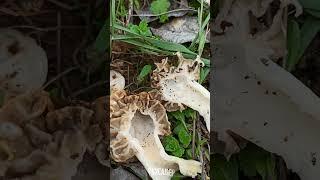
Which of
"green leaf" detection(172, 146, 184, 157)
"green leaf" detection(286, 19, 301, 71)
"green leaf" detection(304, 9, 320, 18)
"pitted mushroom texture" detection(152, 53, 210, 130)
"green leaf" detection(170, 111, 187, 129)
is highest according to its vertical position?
"green leaf" detection(304, 9, 320, 18)

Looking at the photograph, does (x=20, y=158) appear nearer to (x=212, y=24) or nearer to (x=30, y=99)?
(x=30, y=99)

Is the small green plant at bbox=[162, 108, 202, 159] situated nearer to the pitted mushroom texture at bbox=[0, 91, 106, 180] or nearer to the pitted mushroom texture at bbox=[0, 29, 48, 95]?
the pitted mushroom texture at bbox=[0, 91, 106, 180]

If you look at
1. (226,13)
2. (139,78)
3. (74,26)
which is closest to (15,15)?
(74,26)

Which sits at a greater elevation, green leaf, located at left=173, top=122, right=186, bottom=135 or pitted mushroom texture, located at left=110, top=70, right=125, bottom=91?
pitted mushroom texture, located at left=110, top=70, right=125, bottom=91

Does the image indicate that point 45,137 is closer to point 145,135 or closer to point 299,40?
point 145,135

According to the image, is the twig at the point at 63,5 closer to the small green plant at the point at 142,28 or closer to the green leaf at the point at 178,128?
the small green plant at the point at 142,28

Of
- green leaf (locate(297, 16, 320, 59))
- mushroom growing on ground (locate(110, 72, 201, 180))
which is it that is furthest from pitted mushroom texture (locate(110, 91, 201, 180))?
green leaf (locate(297, 16, 320, 59))

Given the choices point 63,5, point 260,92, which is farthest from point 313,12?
point 63,5

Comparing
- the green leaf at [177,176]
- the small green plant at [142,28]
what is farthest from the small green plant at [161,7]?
the green leaf at [177,176]
